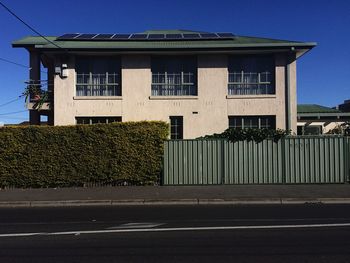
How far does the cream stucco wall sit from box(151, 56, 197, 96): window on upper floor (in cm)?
41

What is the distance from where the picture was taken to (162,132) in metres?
18.5

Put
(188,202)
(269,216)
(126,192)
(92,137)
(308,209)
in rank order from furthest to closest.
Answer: (92,137), (126,192), (188,202), (308,209), (269,216)

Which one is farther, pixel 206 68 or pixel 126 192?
pixel 206 68

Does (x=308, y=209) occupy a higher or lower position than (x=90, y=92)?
lower

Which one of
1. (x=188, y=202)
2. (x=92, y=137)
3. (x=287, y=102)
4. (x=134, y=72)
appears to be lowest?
(x=188, y=202)

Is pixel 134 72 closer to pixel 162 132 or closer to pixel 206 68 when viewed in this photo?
pixel 206 68

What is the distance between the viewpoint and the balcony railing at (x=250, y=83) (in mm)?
23312

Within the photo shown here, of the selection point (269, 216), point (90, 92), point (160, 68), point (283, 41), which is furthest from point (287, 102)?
point (269, 216)

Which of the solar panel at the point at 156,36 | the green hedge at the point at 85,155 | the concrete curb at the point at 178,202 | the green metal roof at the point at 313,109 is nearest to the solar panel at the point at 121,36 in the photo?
the solar panel at the point at 156,36

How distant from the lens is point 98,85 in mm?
23312

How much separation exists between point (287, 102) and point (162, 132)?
7.24 m

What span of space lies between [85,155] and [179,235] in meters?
10.1

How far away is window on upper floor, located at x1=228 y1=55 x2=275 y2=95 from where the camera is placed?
23312 mm

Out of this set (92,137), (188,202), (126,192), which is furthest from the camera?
(92,137)
